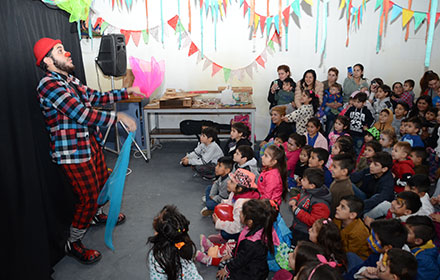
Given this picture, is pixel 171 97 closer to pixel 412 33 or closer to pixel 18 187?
pixel 18 187

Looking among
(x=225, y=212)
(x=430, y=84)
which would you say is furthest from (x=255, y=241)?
(x=430, y=84)

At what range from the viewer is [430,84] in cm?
534

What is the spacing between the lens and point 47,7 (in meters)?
2.71

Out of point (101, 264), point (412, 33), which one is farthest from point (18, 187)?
point (412, 33)

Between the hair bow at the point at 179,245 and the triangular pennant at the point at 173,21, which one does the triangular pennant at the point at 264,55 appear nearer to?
the triangular pennant at the point at 173,21

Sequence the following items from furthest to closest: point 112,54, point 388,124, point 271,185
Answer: point 388,124
point 112,54
point 271,185

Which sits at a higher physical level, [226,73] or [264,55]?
[264,55]

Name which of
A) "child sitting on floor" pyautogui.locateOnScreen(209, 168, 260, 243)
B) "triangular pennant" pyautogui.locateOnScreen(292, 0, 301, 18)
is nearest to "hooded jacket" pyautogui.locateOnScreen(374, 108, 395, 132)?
Result: "triangular pennant" pyautogui.locateOnScreen(292, 0, 301, 18)

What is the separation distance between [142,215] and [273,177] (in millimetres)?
1371

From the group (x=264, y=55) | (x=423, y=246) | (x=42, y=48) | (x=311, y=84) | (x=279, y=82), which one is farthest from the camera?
(x=264, y=55)

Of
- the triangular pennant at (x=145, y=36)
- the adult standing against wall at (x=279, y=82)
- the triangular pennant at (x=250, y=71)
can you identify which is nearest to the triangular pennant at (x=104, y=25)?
the triangular pennant at (x=145, y=36)

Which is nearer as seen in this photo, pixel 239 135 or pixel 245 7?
pixel 239 135

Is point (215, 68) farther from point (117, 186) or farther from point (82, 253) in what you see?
point (82, 253)

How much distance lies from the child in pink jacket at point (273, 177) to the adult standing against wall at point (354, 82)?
288cm
